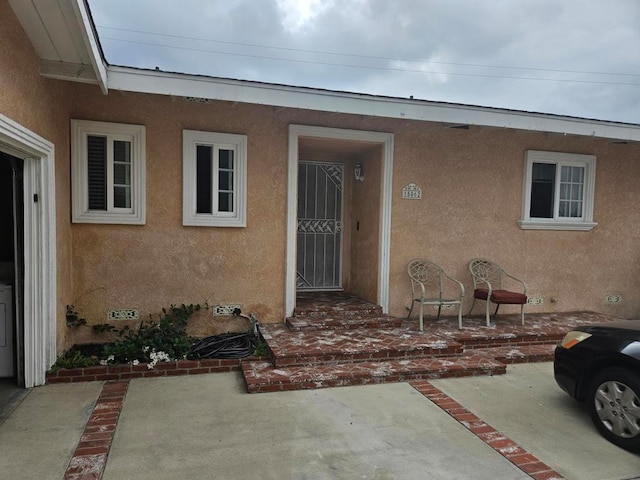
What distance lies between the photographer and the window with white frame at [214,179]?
5141mm

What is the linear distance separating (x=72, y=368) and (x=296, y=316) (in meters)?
2.70

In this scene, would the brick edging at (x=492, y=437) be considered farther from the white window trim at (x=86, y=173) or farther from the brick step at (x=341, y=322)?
the white window trim at (x=86, y=173)

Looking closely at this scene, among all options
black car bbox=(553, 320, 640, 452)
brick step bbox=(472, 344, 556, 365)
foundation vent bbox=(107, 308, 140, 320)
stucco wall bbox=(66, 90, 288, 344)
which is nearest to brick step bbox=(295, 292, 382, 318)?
stucco wall bbox=(66, 90, 288, 344)

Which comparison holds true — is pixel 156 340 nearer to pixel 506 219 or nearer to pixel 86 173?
pixel 86 173

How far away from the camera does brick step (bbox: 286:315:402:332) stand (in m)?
5.29

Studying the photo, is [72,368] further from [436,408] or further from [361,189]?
[361,189]

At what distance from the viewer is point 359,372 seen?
13.7 feet

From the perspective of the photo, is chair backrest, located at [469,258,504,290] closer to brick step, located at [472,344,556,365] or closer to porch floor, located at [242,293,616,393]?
porch floor, located at [242,293,616,393]

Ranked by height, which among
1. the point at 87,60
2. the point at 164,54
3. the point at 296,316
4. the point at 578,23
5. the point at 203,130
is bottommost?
the point at 296,316

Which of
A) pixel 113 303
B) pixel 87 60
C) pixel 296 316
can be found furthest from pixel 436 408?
pixel 87 60

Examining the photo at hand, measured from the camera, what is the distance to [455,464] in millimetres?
2732

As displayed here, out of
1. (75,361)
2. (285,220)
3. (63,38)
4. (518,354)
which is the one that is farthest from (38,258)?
(518,354)

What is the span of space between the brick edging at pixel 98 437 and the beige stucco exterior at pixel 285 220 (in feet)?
4.42

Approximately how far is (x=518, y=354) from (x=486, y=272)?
1.73 m
